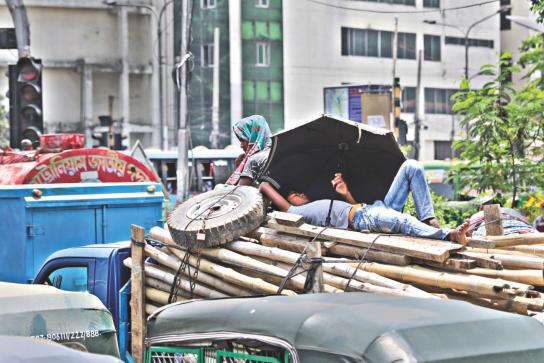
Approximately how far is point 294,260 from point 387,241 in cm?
63

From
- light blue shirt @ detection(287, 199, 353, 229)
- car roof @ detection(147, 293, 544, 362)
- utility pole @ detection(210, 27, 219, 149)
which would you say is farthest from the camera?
utility pole @ detection(210, 27, 219, 149)

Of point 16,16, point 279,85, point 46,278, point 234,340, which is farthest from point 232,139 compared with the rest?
point 234,340

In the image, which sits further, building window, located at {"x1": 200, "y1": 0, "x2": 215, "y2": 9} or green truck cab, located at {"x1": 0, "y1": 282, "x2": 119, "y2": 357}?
building window, located at {"x1": 200, "y1": 0, "x2": 215, "y2": 9}

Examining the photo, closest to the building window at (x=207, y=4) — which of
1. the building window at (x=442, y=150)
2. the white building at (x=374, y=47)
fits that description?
the white building at (x=374, y=47)

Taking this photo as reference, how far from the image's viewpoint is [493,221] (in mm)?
7207

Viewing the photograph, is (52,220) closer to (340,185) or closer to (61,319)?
(340,185)

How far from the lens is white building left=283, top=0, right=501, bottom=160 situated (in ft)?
186

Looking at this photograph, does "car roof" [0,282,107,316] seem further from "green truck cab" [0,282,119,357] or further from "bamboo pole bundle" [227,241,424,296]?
"bamboo pole bundle" [227,241,424,296]

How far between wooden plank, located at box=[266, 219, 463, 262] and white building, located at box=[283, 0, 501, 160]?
48.6 m

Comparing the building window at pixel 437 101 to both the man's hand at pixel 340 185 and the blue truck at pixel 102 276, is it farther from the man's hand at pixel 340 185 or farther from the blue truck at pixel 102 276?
the man's hand at pixel 340 185

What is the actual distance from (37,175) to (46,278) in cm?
381

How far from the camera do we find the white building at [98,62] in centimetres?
5603

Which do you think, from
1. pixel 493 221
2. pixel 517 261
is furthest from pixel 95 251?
pixel 517 261

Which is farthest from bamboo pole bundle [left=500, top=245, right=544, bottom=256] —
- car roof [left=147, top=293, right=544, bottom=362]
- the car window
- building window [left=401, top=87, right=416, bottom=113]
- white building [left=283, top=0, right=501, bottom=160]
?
building window [left=401, top=87, right=416, bottom=113]
